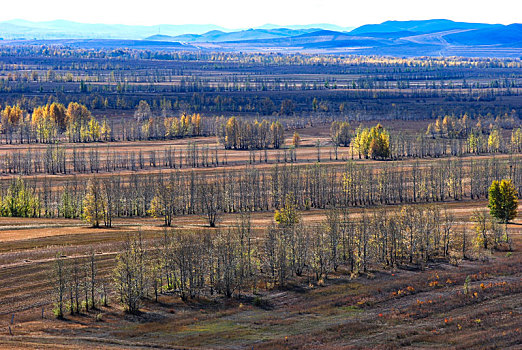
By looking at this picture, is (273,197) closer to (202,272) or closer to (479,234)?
(479,234)

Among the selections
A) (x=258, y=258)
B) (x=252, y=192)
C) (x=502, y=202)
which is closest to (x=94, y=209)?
(x=258, y=258)

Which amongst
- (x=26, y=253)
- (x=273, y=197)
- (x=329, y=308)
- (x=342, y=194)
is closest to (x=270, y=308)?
(x=329, y=308)

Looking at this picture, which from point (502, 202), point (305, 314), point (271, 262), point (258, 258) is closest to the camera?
point (305, 314)

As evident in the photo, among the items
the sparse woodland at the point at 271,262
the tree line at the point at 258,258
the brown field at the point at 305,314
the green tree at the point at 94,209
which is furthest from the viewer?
the green tree at the point at 94,209

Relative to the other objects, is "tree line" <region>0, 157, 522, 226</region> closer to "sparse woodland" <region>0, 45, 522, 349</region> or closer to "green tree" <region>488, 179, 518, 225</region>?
"sparse woodland" <region>0, 45, 522, 349</region>

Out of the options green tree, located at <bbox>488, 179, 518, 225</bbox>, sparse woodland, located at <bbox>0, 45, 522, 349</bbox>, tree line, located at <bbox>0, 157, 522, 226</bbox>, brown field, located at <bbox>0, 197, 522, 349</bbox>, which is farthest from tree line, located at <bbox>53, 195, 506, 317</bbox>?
tree line, located at <bbox>0, 157, 522, 226</bbox>

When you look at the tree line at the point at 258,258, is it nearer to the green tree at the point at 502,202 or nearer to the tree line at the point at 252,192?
the green tree at the point at 502,202

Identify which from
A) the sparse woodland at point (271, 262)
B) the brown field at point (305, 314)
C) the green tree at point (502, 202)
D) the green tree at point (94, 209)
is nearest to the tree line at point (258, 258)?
the sparse woodland at point (271, 262)

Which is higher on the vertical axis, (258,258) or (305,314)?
(258,258)

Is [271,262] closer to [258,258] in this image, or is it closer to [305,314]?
[258,258]

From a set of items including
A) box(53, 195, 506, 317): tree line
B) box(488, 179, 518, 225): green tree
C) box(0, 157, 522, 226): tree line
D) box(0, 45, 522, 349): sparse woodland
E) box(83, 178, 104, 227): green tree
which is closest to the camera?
box(0, 45, 522, 349): sparse woodland

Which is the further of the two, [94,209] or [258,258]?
[94,209]
